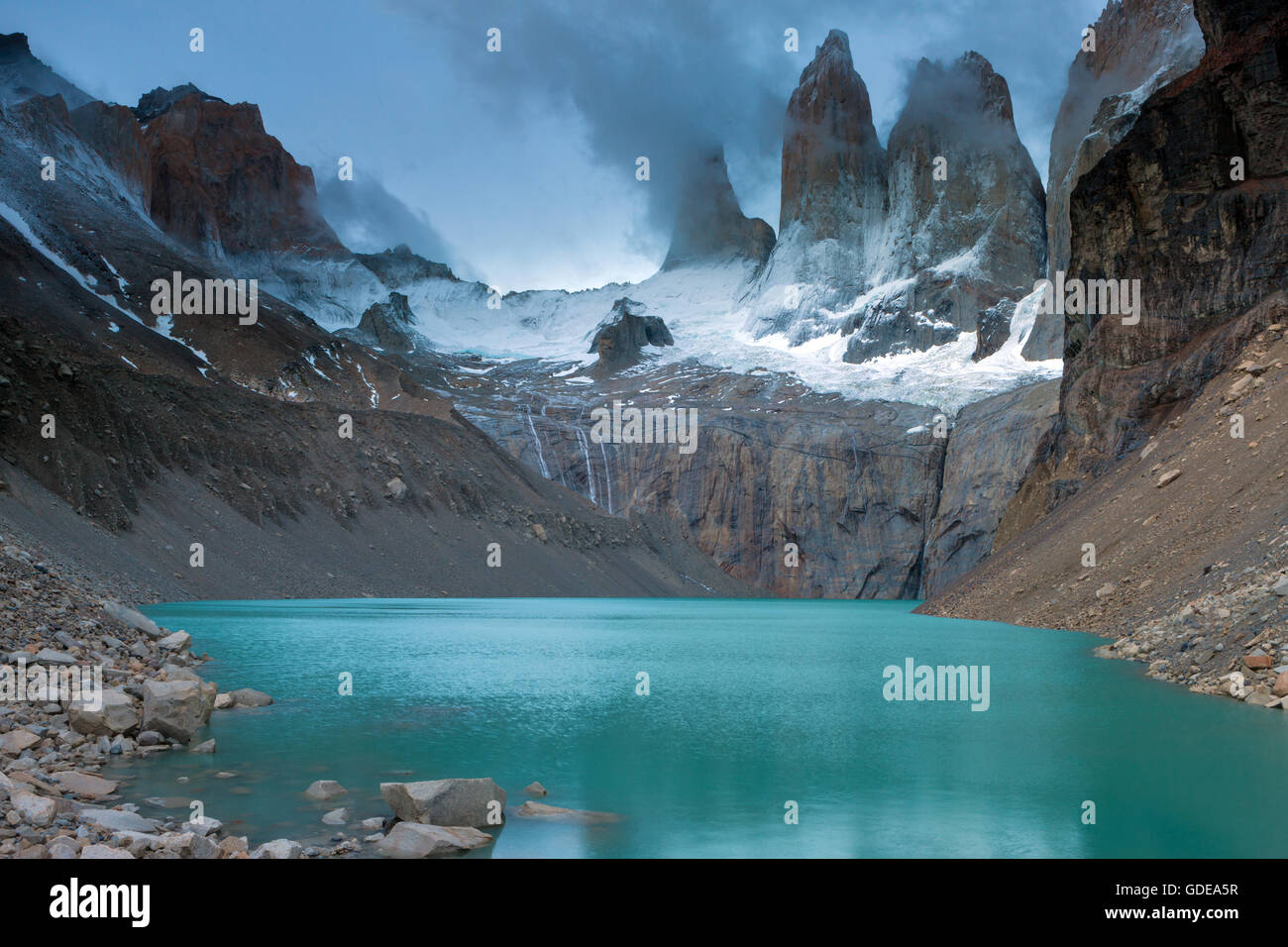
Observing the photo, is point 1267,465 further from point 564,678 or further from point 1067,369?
point 1067,369

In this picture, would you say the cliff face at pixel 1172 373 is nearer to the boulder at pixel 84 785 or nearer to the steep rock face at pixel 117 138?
the boulder at pixel 84 785

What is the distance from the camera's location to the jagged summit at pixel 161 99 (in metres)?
182

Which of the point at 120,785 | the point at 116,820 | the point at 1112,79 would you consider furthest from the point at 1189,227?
the point at 1112,79

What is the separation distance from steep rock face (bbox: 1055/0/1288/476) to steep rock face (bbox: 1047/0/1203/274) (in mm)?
47860

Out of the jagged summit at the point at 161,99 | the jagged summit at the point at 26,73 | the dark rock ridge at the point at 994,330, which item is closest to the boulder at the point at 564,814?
the dark rock ridge at the point at 994,330

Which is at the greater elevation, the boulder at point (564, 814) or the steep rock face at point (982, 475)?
the steep rock face at point (982, 475)

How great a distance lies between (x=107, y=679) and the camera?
1451 cm

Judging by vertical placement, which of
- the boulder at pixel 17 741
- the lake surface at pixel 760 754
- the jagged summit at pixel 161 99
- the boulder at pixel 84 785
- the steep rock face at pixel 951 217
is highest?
the jagged summit at pixel 161 99

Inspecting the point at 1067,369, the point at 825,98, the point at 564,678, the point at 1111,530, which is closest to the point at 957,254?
the point at 825,98

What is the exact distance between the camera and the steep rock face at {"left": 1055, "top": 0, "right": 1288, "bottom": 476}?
39.3 meters

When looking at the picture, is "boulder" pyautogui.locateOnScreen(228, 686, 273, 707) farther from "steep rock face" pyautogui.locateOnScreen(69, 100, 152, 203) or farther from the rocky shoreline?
"steep rock face" pyautogui.locateOnScreen(69, 100, 152, 203)

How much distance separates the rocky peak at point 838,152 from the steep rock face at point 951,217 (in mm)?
5605

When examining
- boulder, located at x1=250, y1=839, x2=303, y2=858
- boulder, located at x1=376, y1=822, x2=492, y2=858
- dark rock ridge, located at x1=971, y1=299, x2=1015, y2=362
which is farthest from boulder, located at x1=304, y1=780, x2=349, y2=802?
dark rock ridge, located at x1=971, y1=299, x2=1015, y2=362
